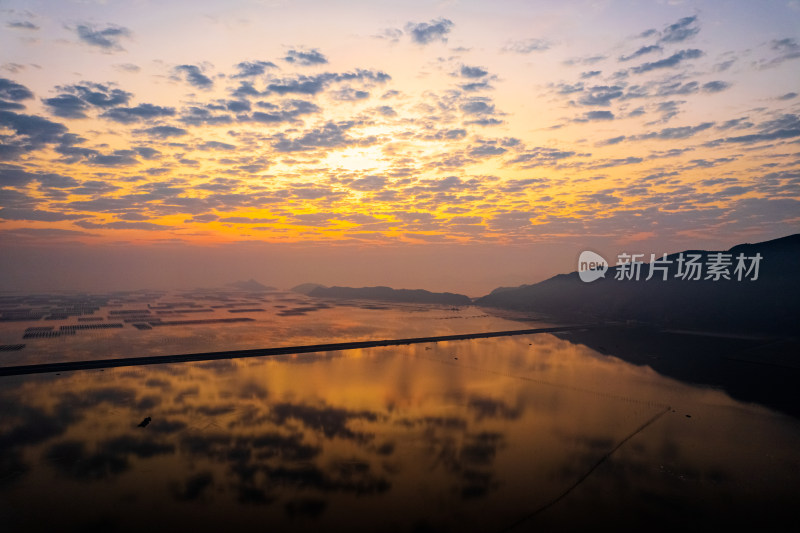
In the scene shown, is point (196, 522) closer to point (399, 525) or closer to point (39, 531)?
point (39, 531)

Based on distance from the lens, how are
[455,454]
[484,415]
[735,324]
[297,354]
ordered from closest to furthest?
[455,454], [484,415], [297,354], [735,324]

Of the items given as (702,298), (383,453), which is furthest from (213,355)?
(702,298)

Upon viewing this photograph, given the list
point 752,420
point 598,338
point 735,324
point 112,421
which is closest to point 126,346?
point 112,421

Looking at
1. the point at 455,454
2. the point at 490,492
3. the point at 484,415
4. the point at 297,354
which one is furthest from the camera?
the point at 297,354

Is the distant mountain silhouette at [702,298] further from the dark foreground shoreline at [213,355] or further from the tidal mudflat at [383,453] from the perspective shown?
the tidal mudflat at [383,453]

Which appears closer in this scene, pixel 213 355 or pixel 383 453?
pixel 383 453

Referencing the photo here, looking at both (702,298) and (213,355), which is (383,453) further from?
(702,298)

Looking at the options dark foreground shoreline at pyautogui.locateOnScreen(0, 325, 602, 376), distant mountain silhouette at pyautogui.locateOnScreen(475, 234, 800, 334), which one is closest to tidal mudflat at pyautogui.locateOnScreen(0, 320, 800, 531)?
dark foreground shoreline at pyautogui.locateOnScreen(0, 325, 602, 376)

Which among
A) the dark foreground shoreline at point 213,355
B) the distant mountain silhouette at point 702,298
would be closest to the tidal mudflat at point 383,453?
the dark foreground shoreline at point 213,355
